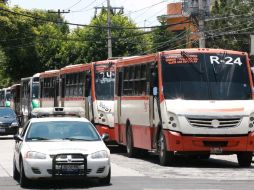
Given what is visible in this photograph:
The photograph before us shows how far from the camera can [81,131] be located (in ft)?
59.8

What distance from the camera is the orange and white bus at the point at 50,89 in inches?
1660

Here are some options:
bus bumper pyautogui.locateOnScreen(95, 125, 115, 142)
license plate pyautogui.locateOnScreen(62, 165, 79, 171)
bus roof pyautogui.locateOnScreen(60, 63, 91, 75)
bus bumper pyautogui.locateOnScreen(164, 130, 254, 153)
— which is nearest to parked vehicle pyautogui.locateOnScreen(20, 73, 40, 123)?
bus roof pyautogui.locateOnScreen(60, 63, 91, 75)

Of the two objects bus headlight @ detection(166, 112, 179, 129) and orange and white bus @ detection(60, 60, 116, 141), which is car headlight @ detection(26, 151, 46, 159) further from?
orange and white bus @ detection(60, 60, 116, 141)

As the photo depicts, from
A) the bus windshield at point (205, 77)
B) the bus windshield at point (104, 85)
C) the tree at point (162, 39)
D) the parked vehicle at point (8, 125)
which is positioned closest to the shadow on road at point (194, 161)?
the bus windshield at point (205, 77)

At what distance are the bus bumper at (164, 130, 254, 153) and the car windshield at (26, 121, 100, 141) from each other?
4143mm

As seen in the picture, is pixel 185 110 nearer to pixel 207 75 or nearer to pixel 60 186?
pixel 207 75

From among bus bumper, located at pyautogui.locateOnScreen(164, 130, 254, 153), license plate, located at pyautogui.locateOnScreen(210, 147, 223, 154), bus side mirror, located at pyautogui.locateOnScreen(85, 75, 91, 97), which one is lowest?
license plate, located at pyautogui.locateOnScreen(210, 147, 223, 154)

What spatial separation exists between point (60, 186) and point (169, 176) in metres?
3.28

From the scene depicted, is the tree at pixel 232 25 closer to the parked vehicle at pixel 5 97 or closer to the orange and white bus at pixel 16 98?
the orange and white bus at pixel 16 98

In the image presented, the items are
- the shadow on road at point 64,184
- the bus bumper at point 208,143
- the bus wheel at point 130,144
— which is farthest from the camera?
the bus wheel at point 130,144

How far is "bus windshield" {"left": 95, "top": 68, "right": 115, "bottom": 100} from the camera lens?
101 ft

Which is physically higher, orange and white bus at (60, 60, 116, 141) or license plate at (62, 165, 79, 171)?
orange and white bus at (60, 60, 116, 141)

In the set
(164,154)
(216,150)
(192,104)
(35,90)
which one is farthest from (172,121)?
(35,90)

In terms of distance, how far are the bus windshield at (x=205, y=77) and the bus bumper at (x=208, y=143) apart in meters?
1.09
